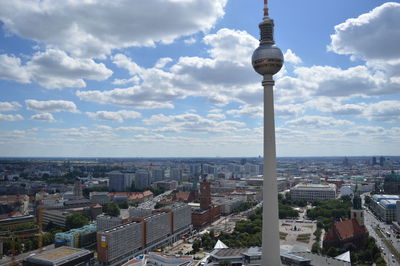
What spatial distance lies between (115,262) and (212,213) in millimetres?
37389

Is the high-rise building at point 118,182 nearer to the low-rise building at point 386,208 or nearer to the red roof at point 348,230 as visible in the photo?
the low-rise building at point 386,208

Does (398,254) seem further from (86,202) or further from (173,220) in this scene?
(86,202)

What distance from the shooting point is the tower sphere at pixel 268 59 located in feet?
117

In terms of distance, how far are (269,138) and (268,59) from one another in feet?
26.1

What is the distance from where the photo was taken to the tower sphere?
3566cm

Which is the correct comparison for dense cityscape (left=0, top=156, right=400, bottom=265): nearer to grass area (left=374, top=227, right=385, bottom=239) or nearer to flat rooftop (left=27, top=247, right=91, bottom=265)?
grass area (left=374, top=227, right=385, bottom=239)

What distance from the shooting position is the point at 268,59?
35.6m

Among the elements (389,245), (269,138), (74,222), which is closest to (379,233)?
(389,245)

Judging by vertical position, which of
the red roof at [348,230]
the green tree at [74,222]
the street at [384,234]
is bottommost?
the street at [384,234]

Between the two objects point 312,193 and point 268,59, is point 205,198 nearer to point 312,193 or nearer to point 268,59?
point 312,193

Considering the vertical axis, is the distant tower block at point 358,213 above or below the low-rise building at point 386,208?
above

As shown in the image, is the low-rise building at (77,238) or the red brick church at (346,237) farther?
the low-rise building at (77,238)

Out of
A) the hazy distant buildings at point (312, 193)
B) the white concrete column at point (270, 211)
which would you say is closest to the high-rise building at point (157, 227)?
the white concrete column at point (270, 211)

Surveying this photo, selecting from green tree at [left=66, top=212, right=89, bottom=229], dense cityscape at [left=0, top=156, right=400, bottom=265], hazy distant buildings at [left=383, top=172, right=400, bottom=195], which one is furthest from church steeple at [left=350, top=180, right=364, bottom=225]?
hazy distant buildings at [left=383, top=172, right=400, bottom=195]
